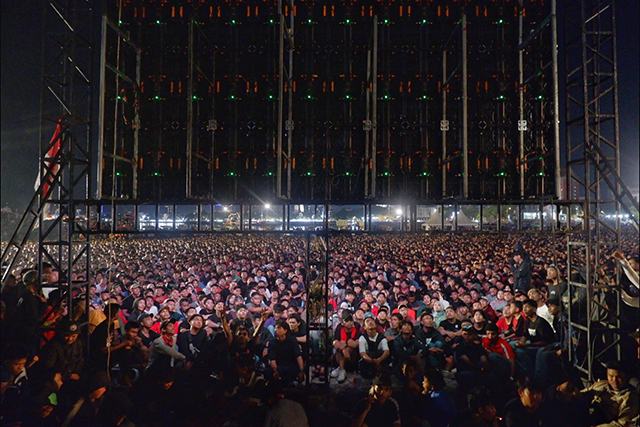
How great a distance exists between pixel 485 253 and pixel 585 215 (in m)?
13.7

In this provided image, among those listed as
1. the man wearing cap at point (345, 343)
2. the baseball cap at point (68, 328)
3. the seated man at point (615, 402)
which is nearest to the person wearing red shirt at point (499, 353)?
the seated man at point (615, 402)

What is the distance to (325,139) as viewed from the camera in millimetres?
10906

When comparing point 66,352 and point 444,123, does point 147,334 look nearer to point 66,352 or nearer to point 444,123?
point 66,352

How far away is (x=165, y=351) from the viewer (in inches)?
312

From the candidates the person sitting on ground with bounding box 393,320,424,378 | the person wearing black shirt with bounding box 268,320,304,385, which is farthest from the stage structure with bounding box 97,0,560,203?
the person wearing black shirt with bounding box 268,320,304,385

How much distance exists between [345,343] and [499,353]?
10.3ft

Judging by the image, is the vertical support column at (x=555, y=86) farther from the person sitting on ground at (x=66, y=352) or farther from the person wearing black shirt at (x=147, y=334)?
the person sitting on ground at (x=66, y=352)

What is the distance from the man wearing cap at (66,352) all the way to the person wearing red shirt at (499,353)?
8.04 m

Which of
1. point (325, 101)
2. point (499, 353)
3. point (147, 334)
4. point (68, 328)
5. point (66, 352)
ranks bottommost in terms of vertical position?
point (499, 353)

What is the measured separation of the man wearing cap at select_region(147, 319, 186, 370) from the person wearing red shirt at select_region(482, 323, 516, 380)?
20.2ft

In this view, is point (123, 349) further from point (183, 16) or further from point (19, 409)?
point (183, 16)

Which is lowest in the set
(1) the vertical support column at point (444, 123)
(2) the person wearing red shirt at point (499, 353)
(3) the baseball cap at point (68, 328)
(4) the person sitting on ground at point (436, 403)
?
(4) the person sitting on ground at point (436, 403)

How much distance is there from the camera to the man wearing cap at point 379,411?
20.7ft

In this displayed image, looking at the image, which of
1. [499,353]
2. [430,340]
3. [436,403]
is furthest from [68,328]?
[499,353]
